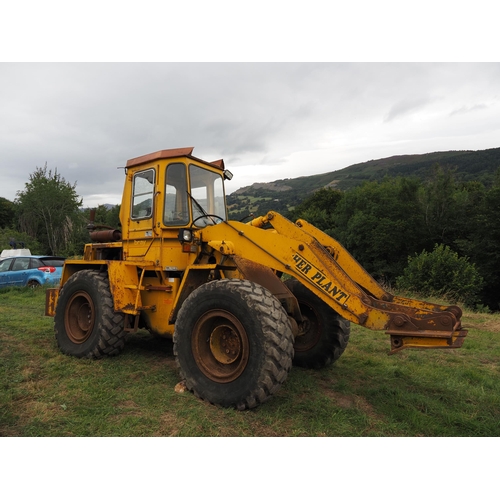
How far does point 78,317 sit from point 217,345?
293 cm

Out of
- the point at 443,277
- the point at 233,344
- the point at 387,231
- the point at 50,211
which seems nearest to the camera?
the point at 233,344

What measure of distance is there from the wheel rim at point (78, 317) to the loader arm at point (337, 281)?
94.9 inches

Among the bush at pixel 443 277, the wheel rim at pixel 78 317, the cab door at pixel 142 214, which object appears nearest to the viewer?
the cab door at pixel 142 214

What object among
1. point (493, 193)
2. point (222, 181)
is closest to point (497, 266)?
point (493, 193)

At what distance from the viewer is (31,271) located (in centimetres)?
1297

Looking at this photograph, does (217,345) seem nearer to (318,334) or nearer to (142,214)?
(318,334)

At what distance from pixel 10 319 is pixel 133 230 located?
15.1ft

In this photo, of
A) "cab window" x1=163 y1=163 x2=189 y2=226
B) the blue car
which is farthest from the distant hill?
"cab window" x1=163 y1=163 x2=189 y2=226

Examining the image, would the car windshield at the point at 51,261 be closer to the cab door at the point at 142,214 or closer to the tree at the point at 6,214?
the cab door at the point at 142,214

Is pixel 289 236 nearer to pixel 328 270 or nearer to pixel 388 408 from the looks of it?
pixel 328 270

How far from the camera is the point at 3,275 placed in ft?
43.8

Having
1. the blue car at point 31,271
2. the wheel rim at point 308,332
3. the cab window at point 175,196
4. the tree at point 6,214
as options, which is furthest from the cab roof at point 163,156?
the tree at point 6,214

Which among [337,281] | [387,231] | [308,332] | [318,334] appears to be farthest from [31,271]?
[387,231]

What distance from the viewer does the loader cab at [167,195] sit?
17.6 feet
